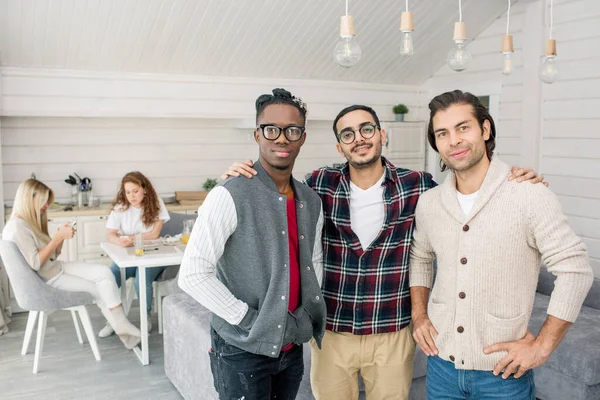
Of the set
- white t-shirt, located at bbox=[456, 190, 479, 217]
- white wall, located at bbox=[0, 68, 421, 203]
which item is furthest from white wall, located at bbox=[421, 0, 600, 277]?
white t-shirt, located at bbox=[456, 190, 479, 217]

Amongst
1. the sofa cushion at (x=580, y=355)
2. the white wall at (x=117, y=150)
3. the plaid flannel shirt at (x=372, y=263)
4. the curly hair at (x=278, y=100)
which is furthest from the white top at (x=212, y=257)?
the white wall at (x=117, y=150)

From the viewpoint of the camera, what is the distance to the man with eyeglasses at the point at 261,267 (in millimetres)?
1773

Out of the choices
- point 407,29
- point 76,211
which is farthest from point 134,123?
point 407,29

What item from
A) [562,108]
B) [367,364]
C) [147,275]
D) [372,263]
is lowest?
[147,275]

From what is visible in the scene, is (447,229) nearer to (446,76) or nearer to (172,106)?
(172,106)

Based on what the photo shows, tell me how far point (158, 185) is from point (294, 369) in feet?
14.5

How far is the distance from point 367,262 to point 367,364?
38cm

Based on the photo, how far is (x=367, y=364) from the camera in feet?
7.14

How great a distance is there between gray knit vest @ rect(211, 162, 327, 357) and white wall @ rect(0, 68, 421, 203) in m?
4.03

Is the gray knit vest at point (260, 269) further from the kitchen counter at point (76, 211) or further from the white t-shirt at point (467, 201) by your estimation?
A: the kitchen counter at point (76, 211)

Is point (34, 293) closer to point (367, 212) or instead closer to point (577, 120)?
point (367, 212)

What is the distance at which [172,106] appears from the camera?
5754mm

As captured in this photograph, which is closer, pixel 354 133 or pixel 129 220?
pixel 354 133

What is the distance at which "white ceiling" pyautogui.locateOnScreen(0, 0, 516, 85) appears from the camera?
4.78 metres
